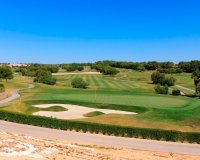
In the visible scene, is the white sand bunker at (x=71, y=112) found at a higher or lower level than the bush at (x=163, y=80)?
lower

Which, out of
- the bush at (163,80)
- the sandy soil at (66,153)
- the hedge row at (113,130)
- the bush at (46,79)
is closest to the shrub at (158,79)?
the bush at (163,80)

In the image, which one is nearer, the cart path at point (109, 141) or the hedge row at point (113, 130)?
the cart path at point (109, 141)

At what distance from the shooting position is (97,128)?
45781 millimetres

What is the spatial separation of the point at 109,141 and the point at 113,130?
13.6 feet

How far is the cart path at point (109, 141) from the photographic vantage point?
126 ft

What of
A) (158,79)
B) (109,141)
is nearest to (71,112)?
(109,141)

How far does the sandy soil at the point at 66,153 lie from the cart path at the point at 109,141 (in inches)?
109

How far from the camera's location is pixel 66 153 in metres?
30.3

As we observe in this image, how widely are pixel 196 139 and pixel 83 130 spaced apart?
14.6 meters

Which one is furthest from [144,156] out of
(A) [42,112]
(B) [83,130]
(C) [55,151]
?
(A) [42,112]

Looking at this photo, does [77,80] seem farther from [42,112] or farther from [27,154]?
[27,154]

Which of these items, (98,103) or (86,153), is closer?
(86,153)

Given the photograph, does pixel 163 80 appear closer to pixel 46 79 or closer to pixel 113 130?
pixel 46 79

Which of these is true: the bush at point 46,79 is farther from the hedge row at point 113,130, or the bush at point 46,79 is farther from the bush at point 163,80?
the hedge row at point 113,130
